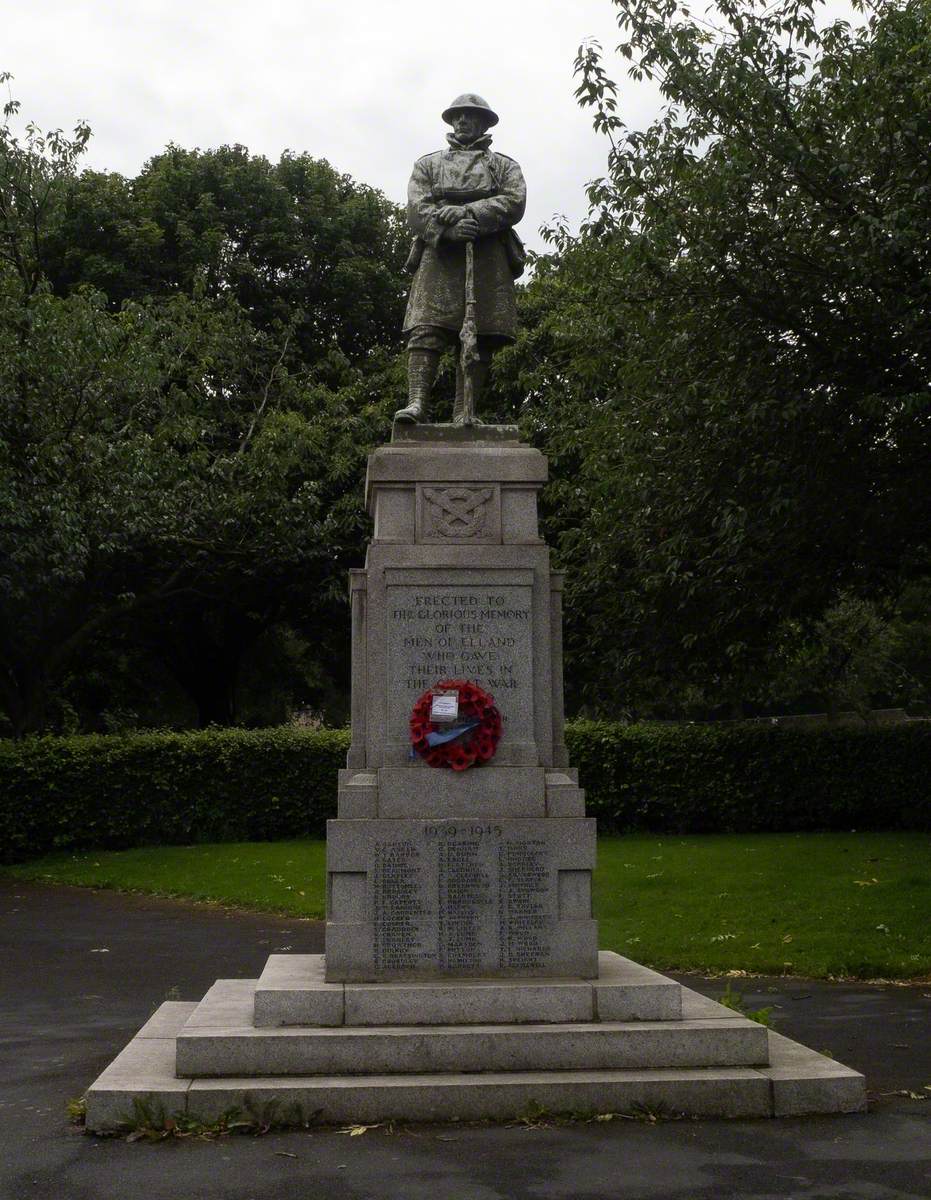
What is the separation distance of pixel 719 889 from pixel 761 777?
7.53 meters

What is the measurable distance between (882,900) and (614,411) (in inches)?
297

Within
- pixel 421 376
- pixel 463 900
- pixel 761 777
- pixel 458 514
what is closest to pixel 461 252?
pixel 421 376

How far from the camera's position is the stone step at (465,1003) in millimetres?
7828

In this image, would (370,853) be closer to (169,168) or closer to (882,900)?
(882,900)

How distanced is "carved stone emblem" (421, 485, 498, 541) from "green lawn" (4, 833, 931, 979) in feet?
19.5

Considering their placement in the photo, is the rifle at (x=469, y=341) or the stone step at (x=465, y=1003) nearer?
the stone step at (x=465, y=1003)

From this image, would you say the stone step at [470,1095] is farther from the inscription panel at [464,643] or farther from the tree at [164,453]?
the tree at [164,453]

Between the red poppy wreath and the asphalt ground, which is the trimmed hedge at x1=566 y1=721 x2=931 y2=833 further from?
the red poppy wreath

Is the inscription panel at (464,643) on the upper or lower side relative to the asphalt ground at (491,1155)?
upper

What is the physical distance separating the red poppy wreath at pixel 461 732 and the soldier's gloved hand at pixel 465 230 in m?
3.29

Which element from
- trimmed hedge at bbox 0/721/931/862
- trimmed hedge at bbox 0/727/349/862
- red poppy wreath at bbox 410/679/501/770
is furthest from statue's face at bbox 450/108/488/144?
trimmed hedge at bbox 0/721/931/862

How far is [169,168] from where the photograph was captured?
32844 mm

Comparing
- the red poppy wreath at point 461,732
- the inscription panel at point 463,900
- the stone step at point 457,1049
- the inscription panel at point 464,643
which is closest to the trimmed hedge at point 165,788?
the inscription panel at point 464,643

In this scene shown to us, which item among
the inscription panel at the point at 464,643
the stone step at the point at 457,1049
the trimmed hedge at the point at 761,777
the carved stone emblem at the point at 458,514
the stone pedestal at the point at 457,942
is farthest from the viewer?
the trimmed hedge at the point at 761,777
